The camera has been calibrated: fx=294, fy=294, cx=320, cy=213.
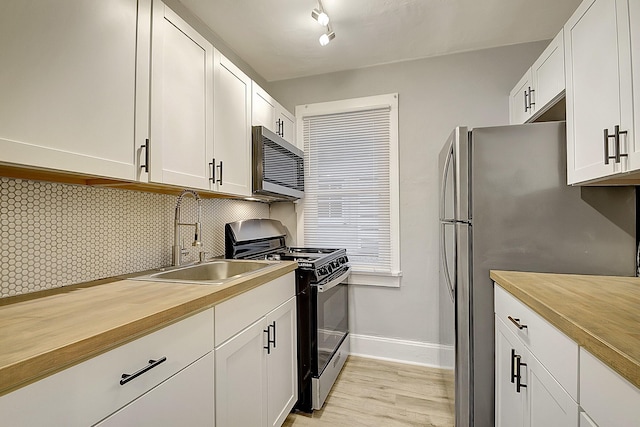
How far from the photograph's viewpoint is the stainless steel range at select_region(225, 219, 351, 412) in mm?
1932

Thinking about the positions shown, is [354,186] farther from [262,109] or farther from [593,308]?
[593,308]

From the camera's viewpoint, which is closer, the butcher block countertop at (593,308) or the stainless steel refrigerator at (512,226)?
the butcher block countertop at (593,308)

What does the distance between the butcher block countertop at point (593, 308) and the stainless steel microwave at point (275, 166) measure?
4.99 ft

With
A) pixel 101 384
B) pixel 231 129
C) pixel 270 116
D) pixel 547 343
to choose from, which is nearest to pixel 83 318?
pixel 101 384

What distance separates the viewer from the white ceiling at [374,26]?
1.93 m

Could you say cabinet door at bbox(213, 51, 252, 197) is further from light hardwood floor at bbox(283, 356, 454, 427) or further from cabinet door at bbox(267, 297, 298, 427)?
light hardwood floor at bbox(283, 356, 454, 427)

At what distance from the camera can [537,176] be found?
61.1 inches

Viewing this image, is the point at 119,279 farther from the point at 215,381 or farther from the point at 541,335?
the point at 541,335

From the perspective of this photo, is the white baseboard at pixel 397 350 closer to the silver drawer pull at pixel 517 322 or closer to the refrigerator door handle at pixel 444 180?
the refrigerator door handle at pixel 444 180

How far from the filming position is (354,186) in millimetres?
2795

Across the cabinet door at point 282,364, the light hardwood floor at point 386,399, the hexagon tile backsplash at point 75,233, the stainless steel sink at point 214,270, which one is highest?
the hexagon tile backsplash at point 75,233

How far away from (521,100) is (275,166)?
6.18 feet

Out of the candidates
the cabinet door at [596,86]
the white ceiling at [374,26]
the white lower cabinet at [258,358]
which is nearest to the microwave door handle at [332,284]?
the white lower cabinet at [258,358]

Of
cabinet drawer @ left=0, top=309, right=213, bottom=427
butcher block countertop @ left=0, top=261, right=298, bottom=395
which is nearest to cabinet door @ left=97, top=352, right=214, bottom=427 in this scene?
cabinet drawer @ left=0, top=309, right=213, bottom=427
